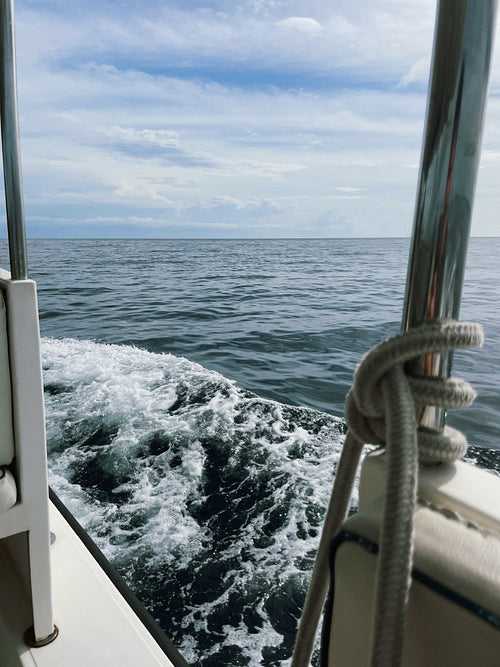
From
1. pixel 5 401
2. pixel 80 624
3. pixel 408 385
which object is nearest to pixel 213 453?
pixel 80 624

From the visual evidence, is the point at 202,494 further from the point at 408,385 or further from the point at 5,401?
the point at 408,385

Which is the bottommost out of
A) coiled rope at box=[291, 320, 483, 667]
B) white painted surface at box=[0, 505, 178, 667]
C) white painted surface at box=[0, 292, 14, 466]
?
white painted surface at box=[0, 505, 178, 667]

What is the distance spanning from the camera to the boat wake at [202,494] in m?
1.63

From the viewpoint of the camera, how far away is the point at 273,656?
4.86ft

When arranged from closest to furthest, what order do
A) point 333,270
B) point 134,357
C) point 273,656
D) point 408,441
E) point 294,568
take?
point 408,441 → point 273,656 → point 294,568 → point 134,357 → point 333,270

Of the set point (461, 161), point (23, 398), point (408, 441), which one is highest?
point (461, 161)

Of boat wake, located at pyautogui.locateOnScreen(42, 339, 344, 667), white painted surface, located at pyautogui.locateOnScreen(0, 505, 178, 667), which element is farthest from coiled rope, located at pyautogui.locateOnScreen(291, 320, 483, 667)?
boat wake, located at pyautogui.locateOnScreen(42, 339, 344, 667)

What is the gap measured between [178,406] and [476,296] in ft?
21.6

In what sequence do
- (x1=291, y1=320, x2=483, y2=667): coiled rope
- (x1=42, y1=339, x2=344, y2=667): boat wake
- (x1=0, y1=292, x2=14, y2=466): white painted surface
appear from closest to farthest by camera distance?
(x1=291, y1=320, x2=483, y2=667): coiled rope, (x1=0, y1=292, x2=14, y2=466): white painted surface, (x1=42, y1=339, x2=344, y2=667): boat wake

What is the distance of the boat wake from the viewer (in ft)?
5.34

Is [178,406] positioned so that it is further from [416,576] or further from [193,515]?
[416,576]

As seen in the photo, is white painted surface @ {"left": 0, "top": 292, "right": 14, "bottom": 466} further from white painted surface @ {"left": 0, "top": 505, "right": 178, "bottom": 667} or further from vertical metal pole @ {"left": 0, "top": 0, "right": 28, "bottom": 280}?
white painted surface @ {"left": 0, "top": 505, "right": 178, "bottom": 667}

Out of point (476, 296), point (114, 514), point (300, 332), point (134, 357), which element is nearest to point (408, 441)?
point (114, 514)

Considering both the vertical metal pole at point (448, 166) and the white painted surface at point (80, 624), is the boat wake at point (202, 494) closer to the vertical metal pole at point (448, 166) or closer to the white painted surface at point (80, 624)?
the white painted surface at point (80, 624)
